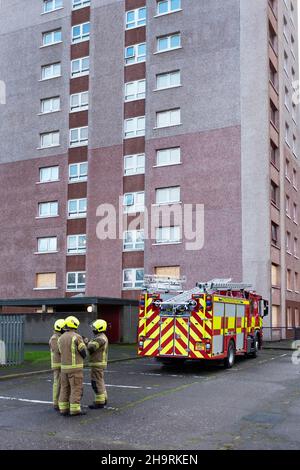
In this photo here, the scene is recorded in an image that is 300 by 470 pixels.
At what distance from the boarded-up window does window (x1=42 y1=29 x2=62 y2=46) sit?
1856 centimetres

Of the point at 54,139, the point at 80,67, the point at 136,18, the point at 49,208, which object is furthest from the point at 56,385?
the point at 136,18

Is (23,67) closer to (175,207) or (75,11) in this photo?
(75,11)

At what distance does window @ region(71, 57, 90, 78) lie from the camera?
39219 mm

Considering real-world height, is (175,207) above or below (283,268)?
above

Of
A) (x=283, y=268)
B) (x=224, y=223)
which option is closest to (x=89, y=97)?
(x=224, y=223)

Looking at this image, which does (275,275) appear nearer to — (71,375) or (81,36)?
(81,36)

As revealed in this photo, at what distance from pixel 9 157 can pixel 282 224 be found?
66.5 ft

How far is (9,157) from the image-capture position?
4153cm

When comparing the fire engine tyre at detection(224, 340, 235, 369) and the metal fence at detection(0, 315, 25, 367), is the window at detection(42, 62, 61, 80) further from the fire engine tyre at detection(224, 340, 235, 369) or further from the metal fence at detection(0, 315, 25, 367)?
the fire engine tyre at detection(224, 340, 235, 369)

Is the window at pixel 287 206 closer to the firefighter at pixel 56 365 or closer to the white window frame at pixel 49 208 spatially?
the white window frame at pixel 49 208

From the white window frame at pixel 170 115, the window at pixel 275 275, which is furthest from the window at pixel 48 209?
the window at pixel 275 275

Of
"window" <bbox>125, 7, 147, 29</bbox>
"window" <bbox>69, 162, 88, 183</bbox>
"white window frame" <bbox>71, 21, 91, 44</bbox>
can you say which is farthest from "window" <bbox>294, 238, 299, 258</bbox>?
"white window frame" <bbox>71, 21, 91, 44</bbox>

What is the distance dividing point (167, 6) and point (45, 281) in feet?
66.0
